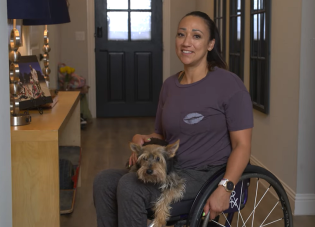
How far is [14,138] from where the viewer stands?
2203mm

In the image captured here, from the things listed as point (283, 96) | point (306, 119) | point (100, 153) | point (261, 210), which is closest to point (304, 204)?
point (261, 210)

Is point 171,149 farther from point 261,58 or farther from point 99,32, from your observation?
point 99,32

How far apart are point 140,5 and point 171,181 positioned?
226 inches

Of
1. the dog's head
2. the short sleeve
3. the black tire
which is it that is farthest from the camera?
the black tire

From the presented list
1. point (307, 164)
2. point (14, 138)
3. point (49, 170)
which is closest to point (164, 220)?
point (49, 170)

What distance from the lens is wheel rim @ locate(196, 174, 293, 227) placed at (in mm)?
1986

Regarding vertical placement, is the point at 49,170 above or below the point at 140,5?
below

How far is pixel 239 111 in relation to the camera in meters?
1.93

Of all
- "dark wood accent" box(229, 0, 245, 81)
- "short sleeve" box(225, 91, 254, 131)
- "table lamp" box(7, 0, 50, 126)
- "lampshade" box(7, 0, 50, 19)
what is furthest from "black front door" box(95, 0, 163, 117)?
"short sleeve" box(225, 91, 254, 131)

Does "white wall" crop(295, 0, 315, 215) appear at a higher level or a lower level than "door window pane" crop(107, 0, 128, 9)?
lower

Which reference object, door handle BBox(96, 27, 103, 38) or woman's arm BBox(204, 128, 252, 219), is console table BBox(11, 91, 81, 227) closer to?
woman's arm BBox(204, 128, 252, 219)

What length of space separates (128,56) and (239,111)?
18.2ft

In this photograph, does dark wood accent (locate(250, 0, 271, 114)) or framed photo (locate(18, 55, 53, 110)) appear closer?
framed photo (locate(18, 55, 53, 110))

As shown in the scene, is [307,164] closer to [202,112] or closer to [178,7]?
[202,112]
